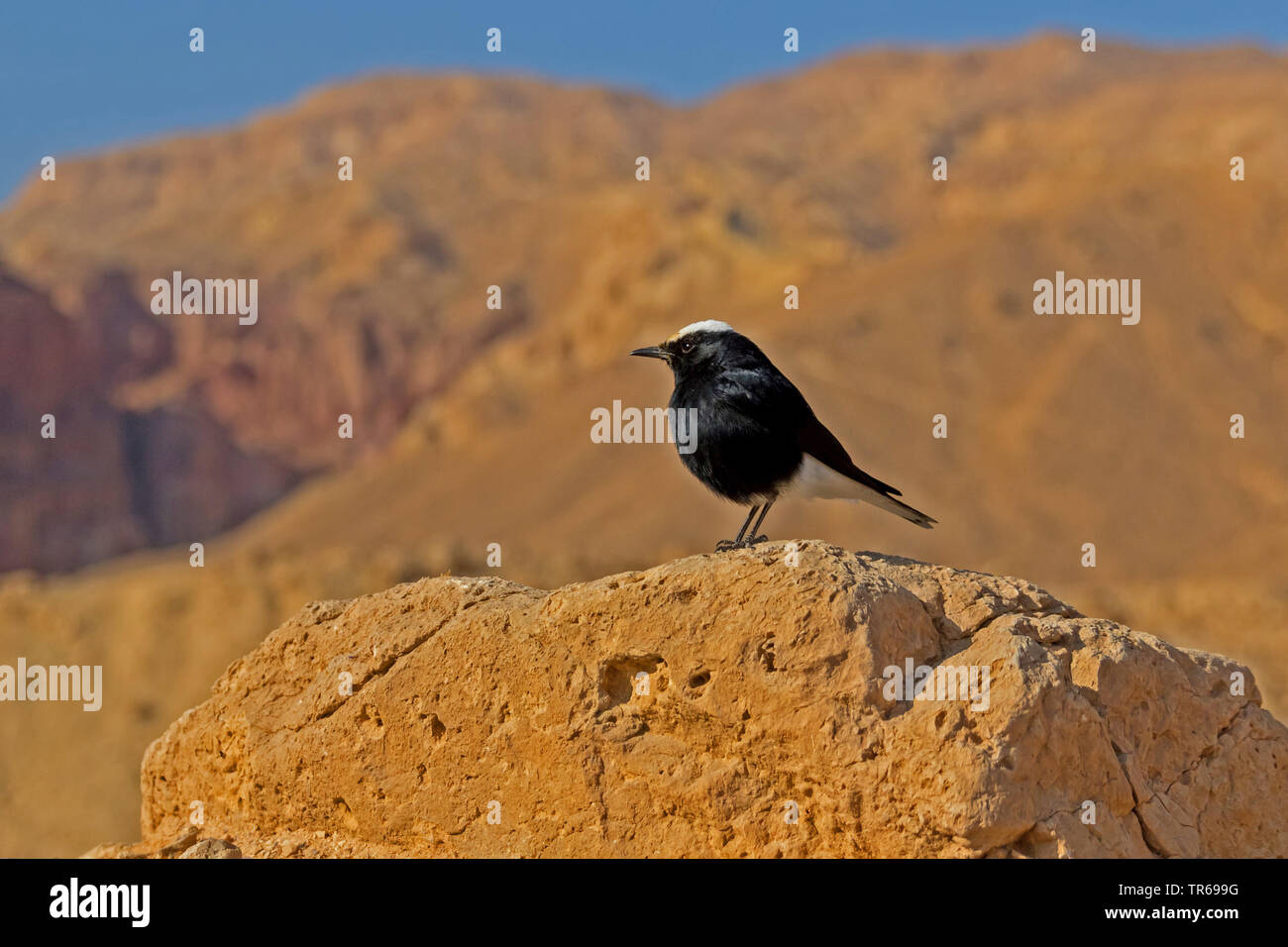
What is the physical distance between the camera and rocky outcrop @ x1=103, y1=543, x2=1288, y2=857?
222 inches

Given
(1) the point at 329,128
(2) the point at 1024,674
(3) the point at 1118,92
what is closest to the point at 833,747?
(2) the point at 1024,674

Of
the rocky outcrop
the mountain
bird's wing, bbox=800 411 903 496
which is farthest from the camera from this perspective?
the mountain

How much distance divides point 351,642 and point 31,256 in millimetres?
71823

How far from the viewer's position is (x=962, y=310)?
1788 inches

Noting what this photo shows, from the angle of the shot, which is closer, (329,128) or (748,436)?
(748,436)

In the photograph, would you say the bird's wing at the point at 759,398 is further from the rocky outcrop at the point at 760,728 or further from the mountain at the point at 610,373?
the mountain at the point at 610,373

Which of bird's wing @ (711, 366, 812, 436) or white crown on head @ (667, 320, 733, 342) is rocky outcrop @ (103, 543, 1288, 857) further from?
white crown on head @ (667, 320, 733, 342)

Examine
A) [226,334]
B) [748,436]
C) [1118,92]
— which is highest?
[1118,92]

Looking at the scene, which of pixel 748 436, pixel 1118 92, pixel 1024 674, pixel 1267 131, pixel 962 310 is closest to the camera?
pixel 1024 674

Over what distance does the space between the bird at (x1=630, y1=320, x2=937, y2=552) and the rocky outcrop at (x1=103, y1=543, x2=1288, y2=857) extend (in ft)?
3.14

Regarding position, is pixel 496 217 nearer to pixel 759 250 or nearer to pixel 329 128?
pixel 759 250

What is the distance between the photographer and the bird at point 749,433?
23.5 feet

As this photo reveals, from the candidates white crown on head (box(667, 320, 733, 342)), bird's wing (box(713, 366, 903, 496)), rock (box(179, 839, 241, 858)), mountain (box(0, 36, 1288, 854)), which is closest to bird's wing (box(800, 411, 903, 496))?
bird's wing (box(713, 366, 903, 496))

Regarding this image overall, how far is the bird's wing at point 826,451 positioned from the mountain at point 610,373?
1022 cm
